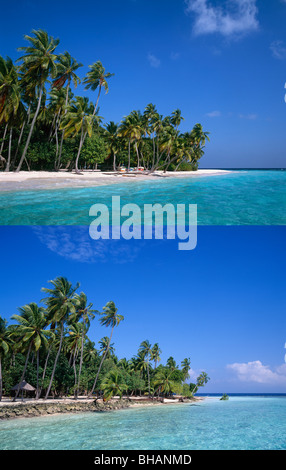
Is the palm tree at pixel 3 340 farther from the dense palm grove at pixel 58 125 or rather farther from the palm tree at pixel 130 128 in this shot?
the palm tree at pixel 130 128

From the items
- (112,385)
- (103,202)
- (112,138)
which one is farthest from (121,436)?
(112,138)

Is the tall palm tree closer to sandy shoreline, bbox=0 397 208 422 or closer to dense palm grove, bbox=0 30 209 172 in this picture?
dense palm grove, bbox=0 30 209 172

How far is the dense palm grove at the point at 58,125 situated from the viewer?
23.8 meters

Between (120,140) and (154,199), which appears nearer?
(154,199)

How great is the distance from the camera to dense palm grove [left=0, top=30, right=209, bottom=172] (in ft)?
78.1

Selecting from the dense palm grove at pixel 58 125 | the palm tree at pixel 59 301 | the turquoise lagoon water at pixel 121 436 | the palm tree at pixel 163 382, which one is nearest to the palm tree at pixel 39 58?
the dense palm grove at pixel 58 125

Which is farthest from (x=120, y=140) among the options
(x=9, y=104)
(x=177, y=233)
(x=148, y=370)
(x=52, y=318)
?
→ (x=177, y=233)

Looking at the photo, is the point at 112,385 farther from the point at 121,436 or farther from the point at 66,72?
the point at 66,72

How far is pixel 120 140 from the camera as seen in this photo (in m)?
40.5

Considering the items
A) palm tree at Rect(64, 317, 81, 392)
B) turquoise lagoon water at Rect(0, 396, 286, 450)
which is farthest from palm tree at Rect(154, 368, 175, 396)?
turquoise lagoon water at Rect(0, 396, 286, 450)

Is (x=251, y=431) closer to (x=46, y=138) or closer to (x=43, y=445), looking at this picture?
(x=43, y=445)

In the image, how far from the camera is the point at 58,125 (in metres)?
32.2

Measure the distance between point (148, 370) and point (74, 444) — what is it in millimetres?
32612

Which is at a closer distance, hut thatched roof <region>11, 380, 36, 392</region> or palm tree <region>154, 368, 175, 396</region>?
hut thatched roof <region>11, 380, 36, 392</region>
